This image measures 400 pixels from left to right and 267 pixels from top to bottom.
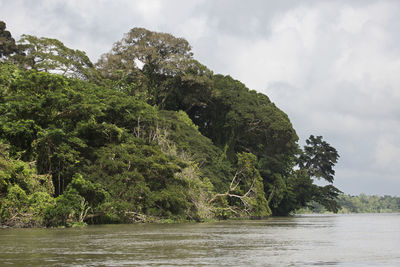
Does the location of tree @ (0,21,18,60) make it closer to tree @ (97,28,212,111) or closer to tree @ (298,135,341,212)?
tree @ (97,28,212,111)

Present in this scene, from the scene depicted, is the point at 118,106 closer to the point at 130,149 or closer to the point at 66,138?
the point at 130,149

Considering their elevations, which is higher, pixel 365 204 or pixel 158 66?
pixel 158 66

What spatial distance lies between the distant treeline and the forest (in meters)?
66.8

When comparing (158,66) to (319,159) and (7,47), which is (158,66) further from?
(319,159)

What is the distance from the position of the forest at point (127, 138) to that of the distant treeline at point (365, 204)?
66756mm

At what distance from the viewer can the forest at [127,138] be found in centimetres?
2308

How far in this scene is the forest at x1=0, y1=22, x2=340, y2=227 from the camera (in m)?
23.1

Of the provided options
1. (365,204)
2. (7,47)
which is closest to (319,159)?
(7,47)

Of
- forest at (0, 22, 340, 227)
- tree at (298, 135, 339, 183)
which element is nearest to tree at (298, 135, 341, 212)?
tree at (298, 135, 339, 183)

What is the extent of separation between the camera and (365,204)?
136 metres

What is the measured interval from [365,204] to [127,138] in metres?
119

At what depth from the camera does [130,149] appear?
27.8 meters

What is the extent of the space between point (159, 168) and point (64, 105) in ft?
19.6

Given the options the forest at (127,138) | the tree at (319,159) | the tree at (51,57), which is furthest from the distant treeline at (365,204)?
the tree at (51,57)
